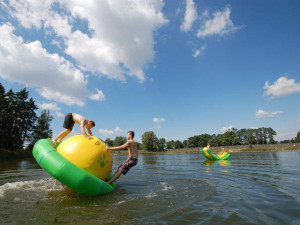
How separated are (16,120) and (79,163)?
43525 mm

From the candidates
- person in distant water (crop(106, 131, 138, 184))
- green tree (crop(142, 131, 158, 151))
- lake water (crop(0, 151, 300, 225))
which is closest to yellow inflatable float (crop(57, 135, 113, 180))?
person in distant water (crop(106, 131, 138, 184))

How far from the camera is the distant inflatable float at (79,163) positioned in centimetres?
525

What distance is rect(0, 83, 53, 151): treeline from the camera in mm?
37656

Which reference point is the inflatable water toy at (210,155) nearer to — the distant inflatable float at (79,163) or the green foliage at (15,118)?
the distant inflatable float at (79,163)

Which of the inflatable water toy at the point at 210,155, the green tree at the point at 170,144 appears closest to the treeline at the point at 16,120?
the inflatable water toy at the point at 210,155

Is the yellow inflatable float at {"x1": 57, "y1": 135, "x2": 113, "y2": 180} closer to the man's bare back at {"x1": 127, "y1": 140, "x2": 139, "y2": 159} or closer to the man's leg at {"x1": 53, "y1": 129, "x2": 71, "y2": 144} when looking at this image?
the man's bare back at {"x1": 127, "y1": 140, "x2": 139, "y2": 159}

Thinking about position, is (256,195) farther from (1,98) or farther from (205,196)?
(1,98)

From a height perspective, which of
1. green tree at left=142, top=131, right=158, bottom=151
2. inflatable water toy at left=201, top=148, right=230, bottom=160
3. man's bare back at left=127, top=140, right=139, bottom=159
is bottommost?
inflatable water toy at left=201, top=148, right=230, bottom=160

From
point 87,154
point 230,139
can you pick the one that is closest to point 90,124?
point 87,154

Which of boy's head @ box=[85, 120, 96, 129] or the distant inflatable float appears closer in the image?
the distant inflatable float

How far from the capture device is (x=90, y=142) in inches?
240

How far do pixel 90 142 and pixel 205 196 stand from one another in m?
3.64

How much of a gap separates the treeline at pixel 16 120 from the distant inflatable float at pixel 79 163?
3838cm

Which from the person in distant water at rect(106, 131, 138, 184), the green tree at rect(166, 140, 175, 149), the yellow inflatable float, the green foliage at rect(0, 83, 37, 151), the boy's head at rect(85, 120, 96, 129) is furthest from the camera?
the green tree at rect(166, 140, 175, 149)
